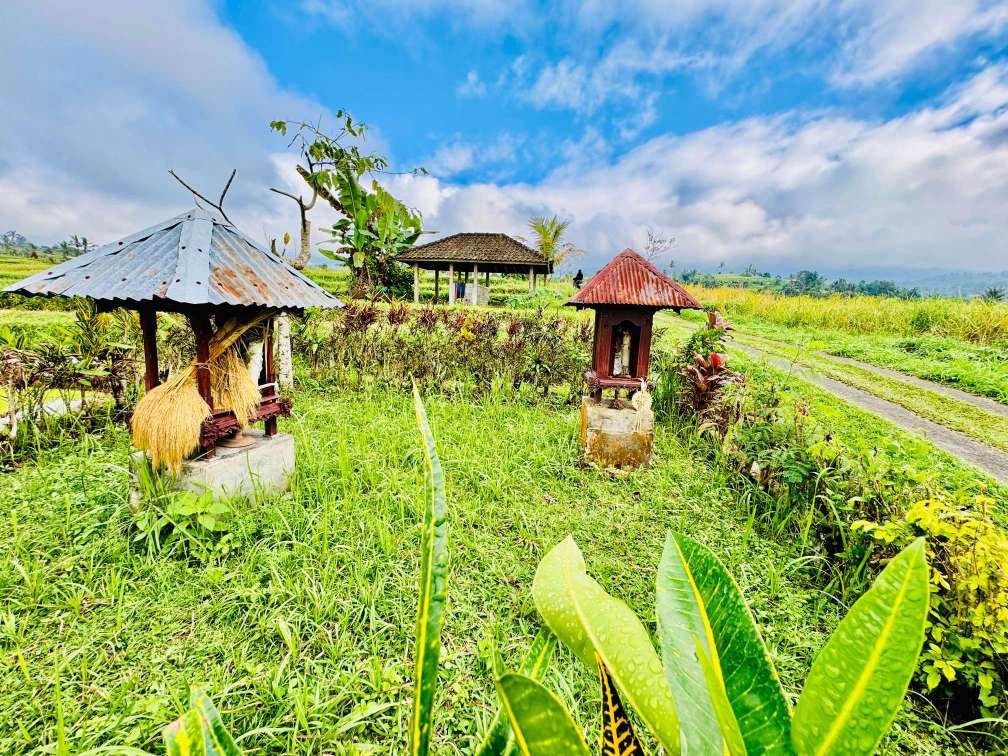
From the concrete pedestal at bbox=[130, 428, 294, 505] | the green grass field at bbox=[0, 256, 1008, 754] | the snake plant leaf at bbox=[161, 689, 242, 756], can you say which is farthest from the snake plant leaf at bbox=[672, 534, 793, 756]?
the concrete pedestal at bbox=[130, 428, 294, 505]

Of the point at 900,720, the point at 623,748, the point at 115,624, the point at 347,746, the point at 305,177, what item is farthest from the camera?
the point at 305,177

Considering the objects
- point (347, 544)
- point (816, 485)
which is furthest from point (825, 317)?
point (347, 544)

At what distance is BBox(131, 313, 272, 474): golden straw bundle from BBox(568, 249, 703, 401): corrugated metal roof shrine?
2250 millimetres

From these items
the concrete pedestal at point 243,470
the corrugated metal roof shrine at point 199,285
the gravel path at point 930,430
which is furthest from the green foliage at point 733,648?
the gravel path at point 930,430

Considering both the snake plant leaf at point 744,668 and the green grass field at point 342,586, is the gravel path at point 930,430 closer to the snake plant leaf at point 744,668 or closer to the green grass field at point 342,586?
the green grass field at point 342,586

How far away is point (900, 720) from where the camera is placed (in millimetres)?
1679

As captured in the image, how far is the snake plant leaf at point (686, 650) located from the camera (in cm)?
36

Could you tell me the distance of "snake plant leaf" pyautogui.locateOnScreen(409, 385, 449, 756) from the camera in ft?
0.98

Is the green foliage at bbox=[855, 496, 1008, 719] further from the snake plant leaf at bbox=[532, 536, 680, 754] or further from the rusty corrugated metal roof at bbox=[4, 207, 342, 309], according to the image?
the rusty corrugated metal roof at bbox=[4, 207, 342, 309]

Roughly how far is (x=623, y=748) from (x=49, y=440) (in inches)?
201

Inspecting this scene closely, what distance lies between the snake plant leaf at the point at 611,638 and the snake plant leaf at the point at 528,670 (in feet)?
0.10

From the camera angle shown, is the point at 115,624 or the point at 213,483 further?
the point at 213,483

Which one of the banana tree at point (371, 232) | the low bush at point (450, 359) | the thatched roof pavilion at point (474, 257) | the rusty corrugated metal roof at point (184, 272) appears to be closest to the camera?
the rusty corrugated metal roof at point (184, 272)

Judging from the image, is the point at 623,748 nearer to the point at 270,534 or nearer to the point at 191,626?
the point at 191,626
